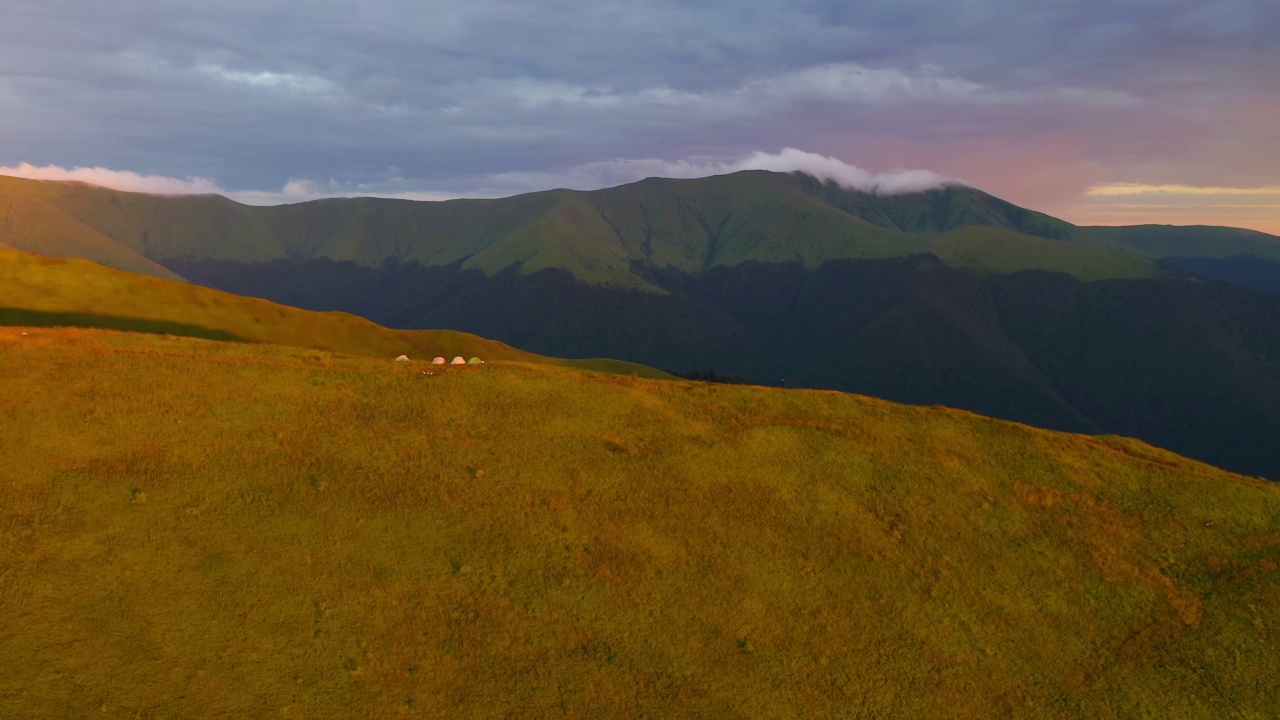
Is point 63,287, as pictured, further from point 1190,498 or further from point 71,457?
point 1190,498

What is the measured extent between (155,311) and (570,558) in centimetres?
9546

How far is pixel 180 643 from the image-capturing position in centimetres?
2598

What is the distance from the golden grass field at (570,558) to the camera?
2675 centimetres

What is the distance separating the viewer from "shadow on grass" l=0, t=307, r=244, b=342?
89.1 meters

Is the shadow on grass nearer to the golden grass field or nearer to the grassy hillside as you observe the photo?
the grassy hillside

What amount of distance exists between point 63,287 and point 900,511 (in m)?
110

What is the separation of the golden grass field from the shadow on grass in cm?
5288

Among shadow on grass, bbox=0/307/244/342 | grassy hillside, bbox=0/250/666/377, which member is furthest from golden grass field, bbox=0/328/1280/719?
grassy hillside, bbox=0/250/666/377

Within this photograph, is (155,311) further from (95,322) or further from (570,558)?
(570,558)

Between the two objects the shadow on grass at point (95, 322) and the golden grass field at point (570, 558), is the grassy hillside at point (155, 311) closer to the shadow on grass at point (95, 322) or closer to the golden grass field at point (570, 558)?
the shadow on grass at point (95, 322)

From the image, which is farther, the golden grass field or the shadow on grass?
the shadow on grass

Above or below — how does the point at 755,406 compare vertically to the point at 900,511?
above

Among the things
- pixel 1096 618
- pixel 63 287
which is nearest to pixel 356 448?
pixel 1096 618

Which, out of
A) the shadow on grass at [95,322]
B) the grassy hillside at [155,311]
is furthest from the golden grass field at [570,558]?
the grassy hillside at [155,311]
